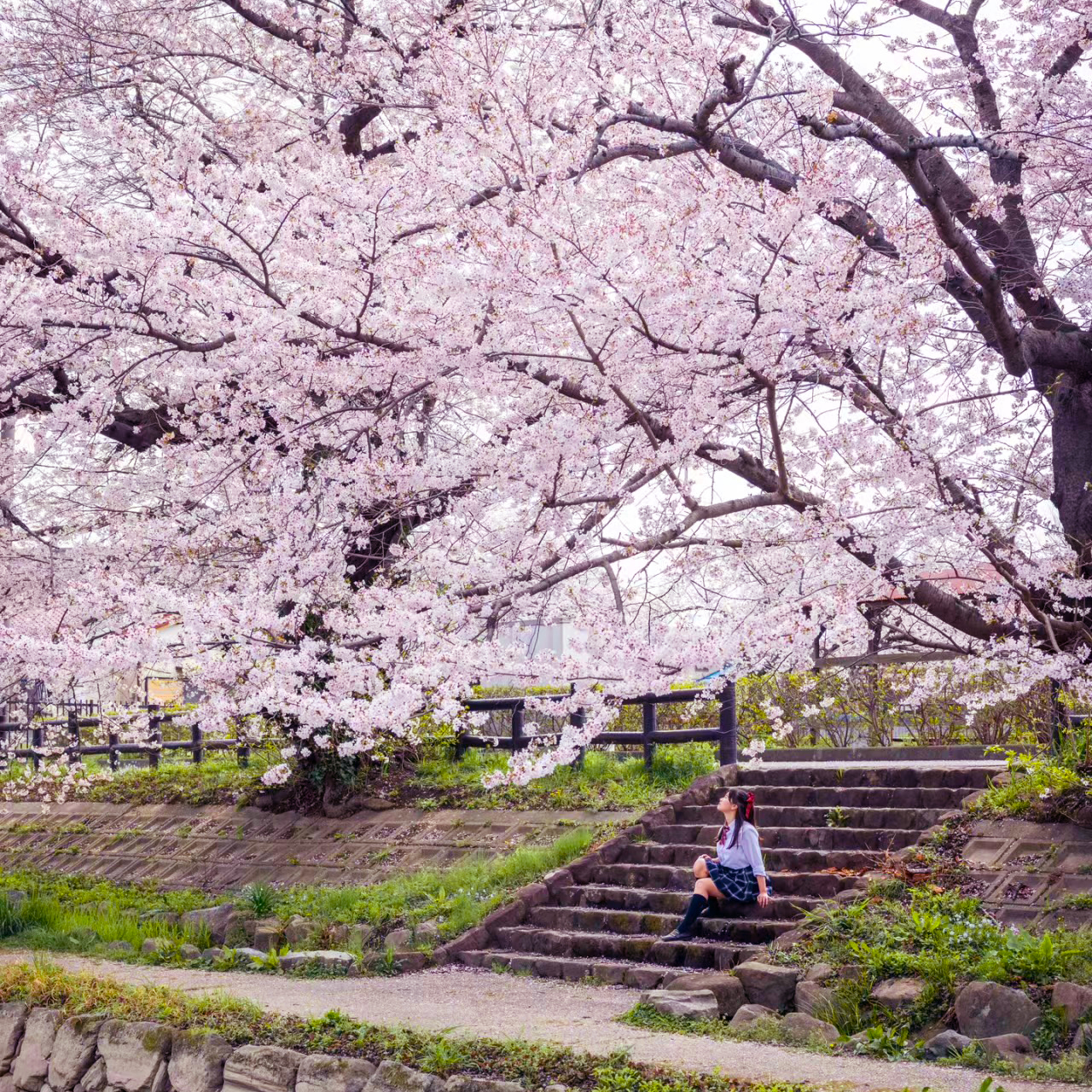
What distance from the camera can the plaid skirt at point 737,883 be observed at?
8.82m

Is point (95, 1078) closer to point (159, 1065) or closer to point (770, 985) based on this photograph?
point (159, 1065)

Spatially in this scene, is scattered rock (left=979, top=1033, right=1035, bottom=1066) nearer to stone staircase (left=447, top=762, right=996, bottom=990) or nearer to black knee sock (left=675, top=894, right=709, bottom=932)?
stone staircase (left=447, top=762, right=996, bottom=990)

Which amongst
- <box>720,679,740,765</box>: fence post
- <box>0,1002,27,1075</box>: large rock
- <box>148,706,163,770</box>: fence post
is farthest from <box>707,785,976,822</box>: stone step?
<box>148,706,163,770</box>: fence post

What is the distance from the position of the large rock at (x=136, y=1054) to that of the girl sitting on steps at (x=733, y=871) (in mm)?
3563

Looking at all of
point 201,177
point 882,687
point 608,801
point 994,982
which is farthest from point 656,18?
point 882,687

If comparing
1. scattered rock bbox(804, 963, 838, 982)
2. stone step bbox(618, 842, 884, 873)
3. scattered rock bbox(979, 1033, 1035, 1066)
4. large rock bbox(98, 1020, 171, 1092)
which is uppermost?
stone step bbox(618, 842, 884, 873)

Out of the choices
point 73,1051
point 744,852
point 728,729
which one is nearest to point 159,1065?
point 73,1051

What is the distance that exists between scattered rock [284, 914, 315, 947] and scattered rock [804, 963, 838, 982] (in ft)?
14.4

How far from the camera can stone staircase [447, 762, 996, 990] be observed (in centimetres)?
878

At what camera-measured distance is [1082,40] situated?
7465mm

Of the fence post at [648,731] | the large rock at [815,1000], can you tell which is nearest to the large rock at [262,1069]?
the large rock at [815,1000]

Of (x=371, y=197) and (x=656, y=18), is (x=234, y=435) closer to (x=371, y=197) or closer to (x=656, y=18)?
(x=371, y=197)

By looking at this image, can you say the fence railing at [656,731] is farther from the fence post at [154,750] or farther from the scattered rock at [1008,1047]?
the fence post at [154,750]

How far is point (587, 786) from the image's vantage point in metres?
12.0
